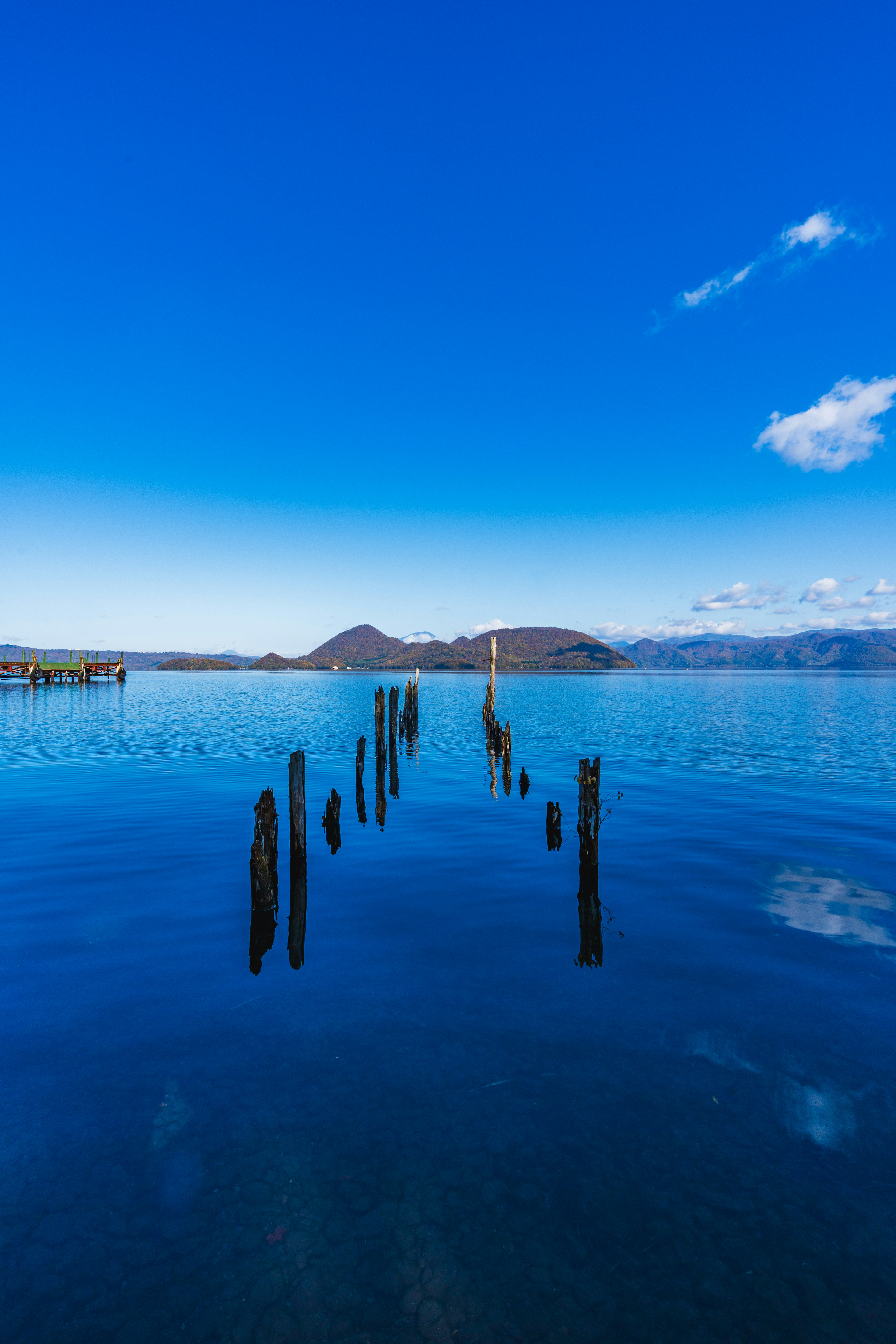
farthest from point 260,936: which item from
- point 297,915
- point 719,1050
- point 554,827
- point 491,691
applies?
point 491,691

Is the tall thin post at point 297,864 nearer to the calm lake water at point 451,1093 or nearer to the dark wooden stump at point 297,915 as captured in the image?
the dark wooden stump at point 297,915

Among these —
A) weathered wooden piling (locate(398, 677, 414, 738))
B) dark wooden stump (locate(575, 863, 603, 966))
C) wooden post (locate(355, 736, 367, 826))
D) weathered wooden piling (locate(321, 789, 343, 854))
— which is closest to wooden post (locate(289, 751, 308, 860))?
weathered wooden piling (locate(321, 789, 343, 854))

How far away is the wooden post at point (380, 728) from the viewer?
915 inches

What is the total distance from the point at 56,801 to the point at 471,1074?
20924mm

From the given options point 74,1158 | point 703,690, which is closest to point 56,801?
point 74,1158

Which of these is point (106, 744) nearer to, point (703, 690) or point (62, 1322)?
point (62, 1322)

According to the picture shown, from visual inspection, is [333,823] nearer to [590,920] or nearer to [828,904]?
[590,920]

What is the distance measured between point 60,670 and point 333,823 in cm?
10917

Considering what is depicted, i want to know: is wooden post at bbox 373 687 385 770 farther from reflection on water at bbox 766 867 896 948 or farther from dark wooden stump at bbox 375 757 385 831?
reflection on water at bbox 766 867 896 948

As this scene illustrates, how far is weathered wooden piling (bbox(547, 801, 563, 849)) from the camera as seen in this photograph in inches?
682

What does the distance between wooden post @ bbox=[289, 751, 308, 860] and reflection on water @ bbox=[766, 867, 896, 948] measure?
1023cm

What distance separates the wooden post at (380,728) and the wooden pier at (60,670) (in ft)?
249

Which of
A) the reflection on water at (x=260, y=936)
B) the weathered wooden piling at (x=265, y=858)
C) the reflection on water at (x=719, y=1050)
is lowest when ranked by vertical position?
the reflection on water at (x=719, y=1050)

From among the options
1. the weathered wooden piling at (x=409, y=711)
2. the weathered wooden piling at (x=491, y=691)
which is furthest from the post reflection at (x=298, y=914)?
the weathered wooden piling at (x=409, y=711)
